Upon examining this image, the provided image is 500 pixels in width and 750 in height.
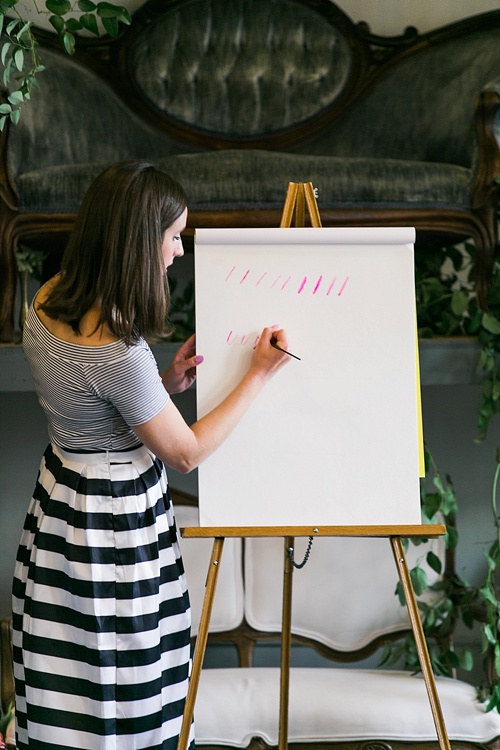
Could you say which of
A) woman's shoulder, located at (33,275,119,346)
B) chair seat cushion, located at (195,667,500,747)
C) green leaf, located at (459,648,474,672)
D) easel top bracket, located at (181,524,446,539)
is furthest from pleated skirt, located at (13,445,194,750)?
green leaf, located at (459,648,474,672)

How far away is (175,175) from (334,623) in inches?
50.2

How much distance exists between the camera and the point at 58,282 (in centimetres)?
141

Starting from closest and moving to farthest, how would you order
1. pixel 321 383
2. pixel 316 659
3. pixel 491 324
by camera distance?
pixel 321 383 < pixel 491 324 < pixel 316 659

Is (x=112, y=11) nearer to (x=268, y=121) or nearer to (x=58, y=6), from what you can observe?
(x=58, y=6)

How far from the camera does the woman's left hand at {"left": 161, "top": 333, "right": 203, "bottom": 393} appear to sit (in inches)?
64.6

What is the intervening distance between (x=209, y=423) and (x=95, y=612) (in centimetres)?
35

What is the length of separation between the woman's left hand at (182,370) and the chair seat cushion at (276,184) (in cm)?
66

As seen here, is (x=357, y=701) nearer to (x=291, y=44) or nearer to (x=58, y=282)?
(x=58, y=282)

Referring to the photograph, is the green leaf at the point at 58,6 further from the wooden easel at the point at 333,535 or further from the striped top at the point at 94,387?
the wooden easel at the point at 333,535

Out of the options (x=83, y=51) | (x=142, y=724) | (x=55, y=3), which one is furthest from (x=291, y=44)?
(x=142, y=724)

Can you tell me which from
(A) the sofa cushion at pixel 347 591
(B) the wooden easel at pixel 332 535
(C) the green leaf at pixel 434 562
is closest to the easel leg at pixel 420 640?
(B) the wooden easel at pixel 332 535

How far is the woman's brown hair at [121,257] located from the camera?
134 centimetres

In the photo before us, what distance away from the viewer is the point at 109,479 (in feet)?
4.67

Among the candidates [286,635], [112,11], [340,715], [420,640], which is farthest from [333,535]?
[112,11]
